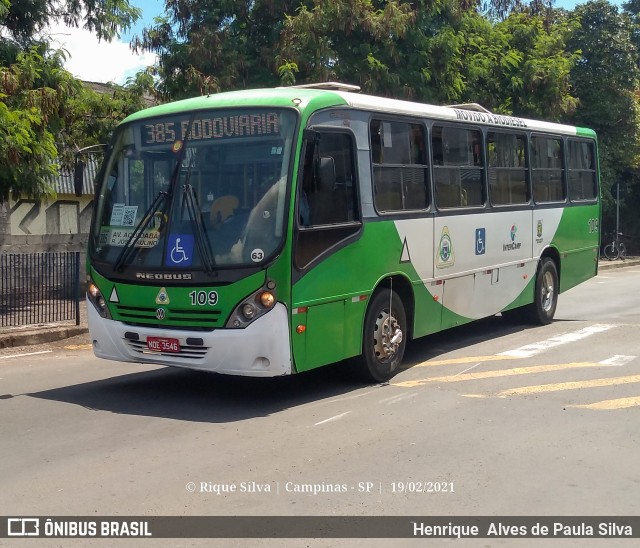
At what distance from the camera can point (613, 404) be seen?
343 inches

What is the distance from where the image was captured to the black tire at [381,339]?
955 cm

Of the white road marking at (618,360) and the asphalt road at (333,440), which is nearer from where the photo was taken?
the asphalt road at (333,440)

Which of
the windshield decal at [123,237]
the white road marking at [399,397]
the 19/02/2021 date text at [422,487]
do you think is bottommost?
the 19/02/2021 date text at [422,487]

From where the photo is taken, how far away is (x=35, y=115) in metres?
14.3

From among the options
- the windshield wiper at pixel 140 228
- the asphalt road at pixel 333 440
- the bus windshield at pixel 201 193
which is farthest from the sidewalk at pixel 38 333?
the windshield wiper at pixel 140 228

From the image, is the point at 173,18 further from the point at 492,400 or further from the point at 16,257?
the point at 492,400

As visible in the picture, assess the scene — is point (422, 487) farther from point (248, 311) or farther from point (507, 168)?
point (507, 168)

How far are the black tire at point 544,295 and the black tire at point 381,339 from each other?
179 inches

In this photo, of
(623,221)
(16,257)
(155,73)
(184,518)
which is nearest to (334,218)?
(184,518)

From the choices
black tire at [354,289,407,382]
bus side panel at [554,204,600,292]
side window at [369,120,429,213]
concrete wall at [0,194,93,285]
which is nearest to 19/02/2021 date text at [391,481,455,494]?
black tire at [354,289,407,382]

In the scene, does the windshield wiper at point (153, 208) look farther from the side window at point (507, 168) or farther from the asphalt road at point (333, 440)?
the side window at point (507, 168)

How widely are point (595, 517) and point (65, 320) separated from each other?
10725 mm

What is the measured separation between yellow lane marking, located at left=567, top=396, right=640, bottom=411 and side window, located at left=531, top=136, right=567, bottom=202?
5343mm

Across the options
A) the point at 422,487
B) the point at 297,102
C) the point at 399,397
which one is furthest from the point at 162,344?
the point at 422,487
